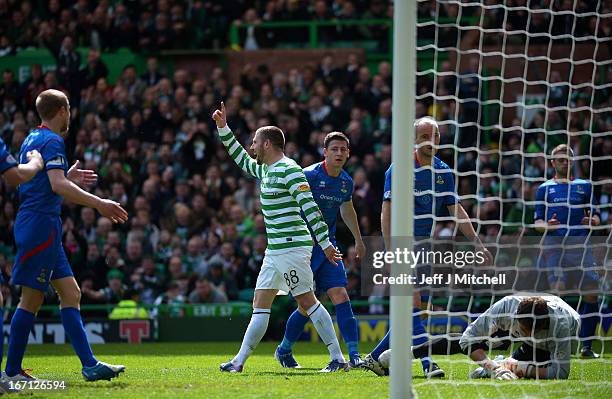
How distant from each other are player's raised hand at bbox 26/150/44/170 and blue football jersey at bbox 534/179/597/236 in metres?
6.30

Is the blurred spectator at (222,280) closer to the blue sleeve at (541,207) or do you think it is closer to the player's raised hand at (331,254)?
the blue sleeve at (541,207)

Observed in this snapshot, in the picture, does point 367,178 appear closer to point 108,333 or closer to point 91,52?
point 108,333

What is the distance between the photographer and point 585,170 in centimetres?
1448

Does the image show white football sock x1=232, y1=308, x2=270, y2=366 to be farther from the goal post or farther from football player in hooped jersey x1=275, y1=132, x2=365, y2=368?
the goal post

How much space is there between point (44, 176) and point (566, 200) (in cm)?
641

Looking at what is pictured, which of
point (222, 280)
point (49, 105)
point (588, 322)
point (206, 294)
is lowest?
point (206, 294)

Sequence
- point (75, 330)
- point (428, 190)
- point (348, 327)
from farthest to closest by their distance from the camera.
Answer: point (348, 327)
point (428, 190)
point (75, 330)

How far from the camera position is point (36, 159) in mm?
6430

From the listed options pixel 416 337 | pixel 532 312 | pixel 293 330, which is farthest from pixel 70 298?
pixel 532 312

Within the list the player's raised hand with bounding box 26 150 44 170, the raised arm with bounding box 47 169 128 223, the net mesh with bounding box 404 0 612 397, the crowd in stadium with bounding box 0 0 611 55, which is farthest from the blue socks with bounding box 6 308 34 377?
the crowd in stadium with bounding box 0 0 611 55

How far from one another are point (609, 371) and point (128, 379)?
13.7 ft

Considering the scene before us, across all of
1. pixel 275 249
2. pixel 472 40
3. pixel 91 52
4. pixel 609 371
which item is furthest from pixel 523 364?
pixel 91 52

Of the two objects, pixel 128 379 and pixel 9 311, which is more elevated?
pixel 128 379

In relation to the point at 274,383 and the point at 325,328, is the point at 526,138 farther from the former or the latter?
the point at 274,383
